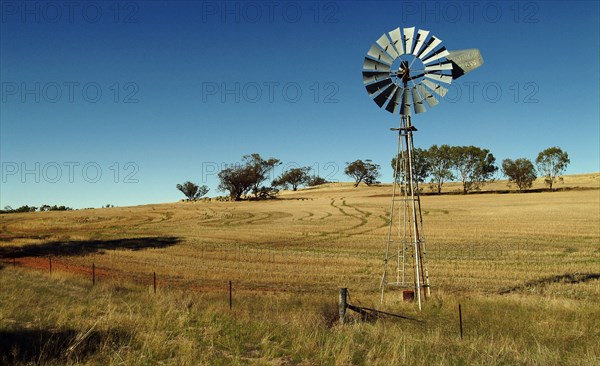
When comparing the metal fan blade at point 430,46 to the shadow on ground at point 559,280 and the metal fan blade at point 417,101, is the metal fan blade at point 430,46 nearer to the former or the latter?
the metal fan blade at point 417,101

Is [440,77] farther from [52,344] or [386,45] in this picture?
[52,344]

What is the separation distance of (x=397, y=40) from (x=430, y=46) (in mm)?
1198

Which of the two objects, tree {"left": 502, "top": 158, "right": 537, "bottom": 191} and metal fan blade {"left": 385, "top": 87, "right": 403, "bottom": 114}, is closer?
metal fan blade {"left": 385, "top": 87, "right": 403, "bottom": 114}

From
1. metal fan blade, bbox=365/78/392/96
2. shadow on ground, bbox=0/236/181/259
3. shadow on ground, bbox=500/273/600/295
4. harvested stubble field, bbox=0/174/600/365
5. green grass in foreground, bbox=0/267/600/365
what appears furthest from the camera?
shadow on ground, bbox=0/236/181/259

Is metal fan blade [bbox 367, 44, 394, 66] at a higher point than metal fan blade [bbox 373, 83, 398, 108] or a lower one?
higher

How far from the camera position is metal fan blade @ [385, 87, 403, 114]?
16906 millimetres

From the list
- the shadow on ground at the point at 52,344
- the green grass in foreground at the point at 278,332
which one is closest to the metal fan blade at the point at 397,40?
the green grass in foreground at the point at 278,332

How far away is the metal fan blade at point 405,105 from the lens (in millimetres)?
16766

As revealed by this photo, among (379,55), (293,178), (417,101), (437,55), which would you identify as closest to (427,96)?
(417,101)

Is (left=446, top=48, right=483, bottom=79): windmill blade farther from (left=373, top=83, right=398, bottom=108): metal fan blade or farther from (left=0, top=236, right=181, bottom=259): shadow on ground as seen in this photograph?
(left=0, top=236, right=181, bottom=259): shadow on ground

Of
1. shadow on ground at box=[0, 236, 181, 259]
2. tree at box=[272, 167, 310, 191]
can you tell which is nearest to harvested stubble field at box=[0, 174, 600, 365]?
shadow on ground at box=[0, 236, 181, 259]

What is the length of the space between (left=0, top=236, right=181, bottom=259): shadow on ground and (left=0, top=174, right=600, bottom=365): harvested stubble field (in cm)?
17

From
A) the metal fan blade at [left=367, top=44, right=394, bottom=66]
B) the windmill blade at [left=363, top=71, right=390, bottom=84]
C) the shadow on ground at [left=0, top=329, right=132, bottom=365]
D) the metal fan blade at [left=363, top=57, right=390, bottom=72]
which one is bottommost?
the shadow on ground at [left=0, top=329, right=132, bottom=365]

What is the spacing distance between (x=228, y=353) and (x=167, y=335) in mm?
1530
